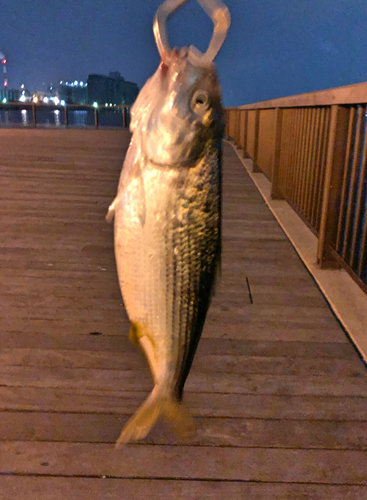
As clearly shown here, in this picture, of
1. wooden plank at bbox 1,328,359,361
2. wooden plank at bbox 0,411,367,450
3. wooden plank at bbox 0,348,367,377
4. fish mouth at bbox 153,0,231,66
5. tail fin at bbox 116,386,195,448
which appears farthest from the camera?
wooden plank at bbox 1,328,359,361

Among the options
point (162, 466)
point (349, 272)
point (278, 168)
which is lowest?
point (162, 466)

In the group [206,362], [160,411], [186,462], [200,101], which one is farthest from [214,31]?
[206,362]

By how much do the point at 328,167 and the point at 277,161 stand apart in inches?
99.4

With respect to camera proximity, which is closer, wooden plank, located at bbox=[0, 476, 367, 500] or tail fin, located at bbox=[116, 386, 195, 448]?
tail fin, located at bbox=[116, 386, 195, 448]

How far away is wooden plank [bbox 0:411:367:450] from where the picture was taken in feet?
5.93

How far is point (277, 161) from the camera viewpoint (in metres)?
5.95

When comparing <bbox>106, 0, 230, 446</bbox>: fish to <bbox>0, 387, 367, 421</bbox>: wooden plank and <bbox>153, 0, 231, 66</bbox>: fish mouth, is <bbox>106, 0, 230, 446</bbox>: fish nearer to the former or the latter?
<bbox>153, 0, 231, 66</bbox>: fish mouth

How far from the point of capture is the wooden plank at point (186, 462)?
5.46 feet

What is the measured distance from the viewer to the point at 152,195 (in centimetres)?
106

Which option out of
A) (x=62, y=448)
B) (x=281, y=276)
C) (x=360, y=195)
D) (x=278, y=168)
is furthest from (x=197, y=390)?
(x=278, y=168)

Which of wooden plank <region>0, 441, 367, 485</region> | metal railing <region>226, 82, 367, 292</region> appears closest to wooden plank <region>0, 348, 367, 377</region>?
wooden plank <region>0, 441, 367, 485</region>

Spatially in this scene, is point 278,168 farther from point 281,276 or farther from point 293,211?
point 281,276

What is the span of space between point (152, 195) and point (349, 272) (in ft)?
8.41

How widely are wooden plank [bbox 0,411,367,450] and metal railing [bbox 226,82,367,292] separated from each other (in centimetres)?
132
